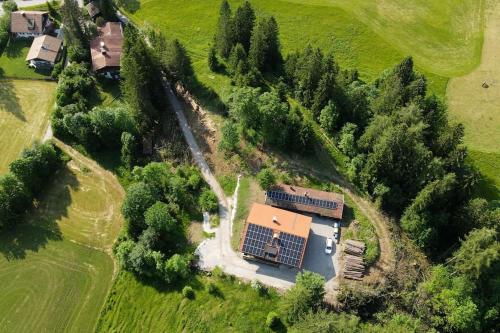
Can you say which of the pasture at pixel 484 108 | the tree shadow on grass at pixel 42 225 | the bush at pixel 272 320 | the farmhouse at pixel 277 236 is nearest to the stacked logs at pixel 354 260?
the farmhouse at pixel 277 236

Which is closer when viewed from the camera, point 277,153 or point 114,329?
point 114,329

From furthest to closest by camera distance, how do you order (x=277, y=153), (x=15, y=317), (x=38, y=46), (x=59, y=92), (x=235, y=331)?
(x=38, y=46) < (x=59, y=92) < (x=277, y=153) < (x=15, y=317) < (x=235, y=331)

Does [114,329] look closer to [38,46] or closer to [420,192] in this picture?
[420,192]

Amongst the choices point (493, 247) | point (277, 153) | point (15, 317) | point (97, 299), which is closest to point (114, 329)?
point (97, 299)

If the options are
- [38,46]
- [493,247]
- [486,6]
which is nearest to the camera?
[493,247]

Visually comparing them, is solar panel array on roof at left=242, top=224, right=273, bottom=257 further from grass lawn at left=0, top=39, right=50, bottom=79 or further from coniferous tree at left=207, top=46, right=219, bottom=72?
grass lawn at left=0, top=39, right=50, bottom=79

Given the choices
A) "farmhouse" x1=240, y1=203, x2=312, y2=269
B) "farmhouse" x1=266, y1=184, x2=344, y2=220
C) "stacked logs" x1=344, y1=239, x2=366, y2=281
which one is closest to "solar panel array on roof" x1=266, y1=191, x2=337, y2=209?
"farmhouse" x1=266, y1=184, x2=344, y2=220

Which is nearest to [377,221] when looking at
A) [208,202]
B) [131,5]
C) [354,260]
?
[354,260]
